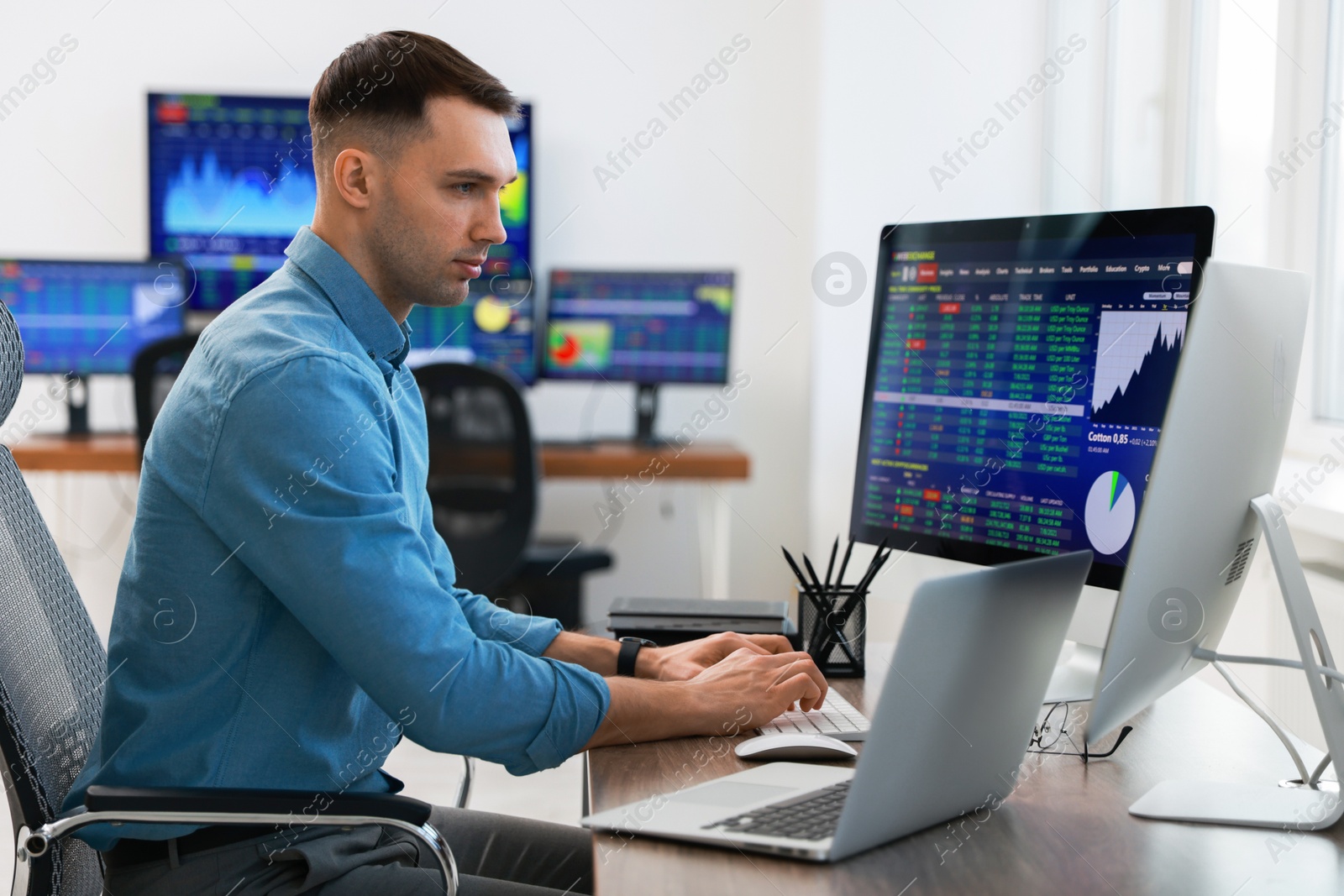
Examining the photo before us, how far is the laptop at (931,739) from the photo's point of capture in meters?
0.71

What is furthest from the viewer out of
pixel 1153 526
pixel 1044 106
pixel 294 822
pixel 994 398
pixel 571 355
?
pixel 571 355

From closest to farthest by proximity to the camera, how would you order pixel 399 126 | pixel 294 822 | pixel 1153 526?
pixel 1153 526 < pixel 294 822 < pixel 399 126

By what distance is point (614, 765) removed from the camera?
37.6 inches

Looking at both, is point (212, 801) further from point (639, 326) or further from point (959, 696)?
point (639, 326)

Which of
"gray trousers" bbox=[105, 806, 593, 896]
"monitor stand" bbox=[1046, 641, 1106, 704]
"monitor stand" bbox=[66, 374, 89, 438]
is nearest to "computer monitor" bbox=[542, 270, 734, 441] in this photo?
"monitor stand" bbox=[66, 374, 89, 438]

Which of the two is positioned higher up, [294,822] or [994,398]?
[994,398]

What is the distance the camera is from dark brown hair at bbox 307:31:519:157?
1150mm

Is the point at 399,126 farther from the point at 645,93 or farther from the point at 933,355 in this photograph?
the point at 645,93

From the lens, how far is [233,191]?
12.1 ft

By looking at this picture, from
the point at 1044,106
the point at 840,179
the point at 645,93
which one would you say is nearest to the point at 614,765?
the point at 1044,106

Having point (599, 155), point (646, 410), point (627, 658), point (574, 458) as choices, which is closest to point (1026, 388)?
point (627, 658)

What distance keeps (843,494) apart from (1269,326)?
2.58m

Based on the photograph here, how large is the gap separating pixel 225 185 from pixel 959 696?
11.6 ft

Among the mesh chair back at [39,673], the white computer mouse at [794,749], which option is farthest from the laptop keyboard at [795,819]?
the mesh chair back at [39,673]
